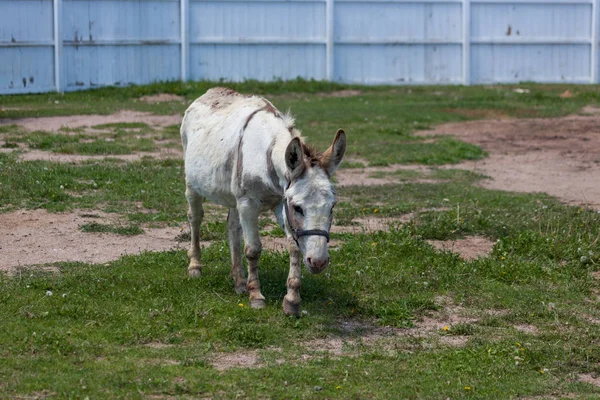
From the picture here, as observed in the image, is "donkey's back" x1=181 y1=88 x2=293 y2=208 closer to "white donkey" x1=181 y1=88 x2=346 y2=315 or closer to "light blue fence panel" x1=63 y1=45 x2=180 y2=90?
"white donkey" x1=181 y1=88 x2=346 y2=315

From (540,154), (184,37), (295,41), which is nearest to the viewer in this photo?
(540,154)

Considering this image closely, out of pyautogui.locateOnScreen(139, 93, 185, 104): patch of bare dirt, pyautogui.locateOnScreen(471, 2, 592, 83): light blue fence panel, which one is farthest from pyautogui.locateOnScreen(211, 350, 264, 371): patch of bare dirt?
pyautogui.locateOnScreen(471, 2, 592, 83): light blue fence panel

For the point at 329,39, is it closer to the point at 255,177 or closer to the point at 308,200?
the point at 255,177

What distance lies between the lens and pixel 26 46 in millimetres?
19328

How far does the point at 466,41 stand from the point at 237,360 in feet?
59.6

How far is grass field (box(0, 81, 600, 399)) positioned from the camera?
5652 mm

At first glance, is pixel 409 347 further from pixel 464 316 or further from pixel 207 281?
pixel 207 281

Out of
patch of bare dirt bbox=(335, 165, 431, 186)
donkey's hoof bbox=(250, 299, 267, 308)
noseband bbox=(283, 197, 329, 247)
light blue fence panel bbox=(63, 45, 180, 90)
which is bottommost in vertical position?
donkey's hoof bbox=(250, 299, 267, 308)

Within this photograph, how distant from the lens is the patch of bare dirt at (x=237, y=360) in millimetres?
5920

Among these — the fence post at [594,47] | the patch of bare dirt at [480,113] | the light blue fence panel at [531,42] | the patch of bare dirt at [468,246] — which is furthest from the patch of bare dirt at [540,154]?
the fence post at [594,47]

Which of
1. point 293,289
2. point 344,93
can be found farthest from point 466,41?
point 293,289

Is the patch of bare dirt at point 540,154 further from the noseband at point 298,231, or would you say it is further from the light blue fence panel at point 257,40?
the light blue fence panel at point 257,40

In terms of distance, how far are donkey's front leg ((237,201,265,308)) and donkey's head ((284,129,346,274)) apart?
0.58 meters

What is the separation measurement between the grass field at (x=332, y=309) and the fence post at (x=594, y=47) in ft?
42.6
